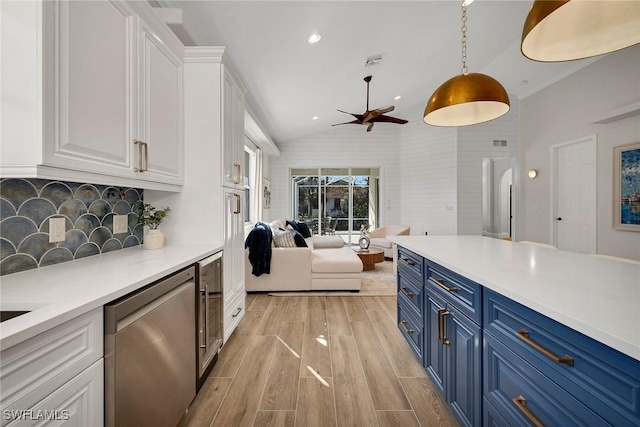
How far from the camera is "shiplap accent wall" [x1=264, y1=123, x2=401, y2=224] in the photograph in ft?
23.2

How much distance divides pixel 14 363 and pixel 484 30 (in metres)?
5.29

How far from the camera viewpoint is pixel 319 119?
5957 mm

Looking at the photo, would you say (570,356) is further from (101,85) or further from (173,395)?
(101,85)

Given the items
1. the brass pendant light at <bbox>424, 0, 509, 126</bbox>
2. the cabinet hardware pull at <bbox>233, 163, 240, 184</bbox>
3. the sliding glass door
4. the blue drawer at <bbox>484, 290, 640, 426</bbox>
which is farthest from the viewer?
the sliding glass door

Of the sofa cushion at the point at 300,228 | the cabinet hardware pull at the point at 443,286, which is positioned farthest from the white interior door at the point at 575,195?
the sofa cushion at the point at 300,228

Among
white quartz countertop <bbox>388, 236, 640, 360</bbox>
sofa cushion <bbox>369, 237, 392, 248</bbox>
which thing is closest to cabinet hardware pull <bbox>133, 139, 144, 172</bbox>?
white quartz countertop <bbox>388, 236, 640, 360</bbox>

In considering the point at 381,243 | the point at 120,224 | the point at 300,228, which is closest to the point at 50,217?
the point at 120,224

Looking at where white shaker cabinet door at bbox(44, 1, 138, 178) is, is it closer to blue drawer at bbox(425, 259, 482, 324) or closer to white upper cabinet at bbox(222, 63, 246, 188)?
white upper cabinet at bbox(222, 63, 246, 188)

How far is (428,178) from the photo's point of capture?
6.43 metres

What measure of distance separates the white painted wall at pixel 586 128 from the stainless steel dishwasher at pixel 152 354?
544cm

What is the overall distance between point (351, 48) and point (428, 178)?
398cm

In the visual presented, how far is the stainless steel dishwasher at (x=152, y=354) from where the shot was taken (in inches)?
36.8

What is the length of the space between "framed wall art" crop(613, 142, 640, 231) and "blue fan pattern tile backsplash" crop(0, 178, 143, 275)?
5.95m

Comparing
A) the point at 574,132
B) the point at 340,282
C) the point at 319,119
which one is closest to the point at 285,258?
the point at 340,282
